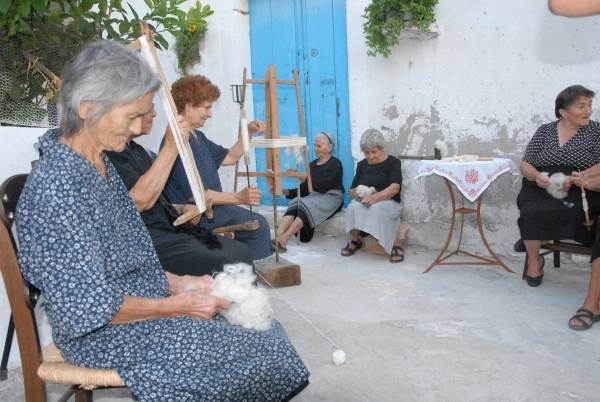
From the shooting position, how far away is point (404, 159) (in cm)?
521

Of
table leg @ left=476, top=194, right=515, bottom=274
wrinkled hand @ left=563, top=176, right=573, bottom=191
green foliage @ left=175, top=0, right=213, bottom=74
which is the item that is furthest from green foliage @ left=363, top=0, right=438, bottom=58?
green foliage @ left=175, top=0, right=213, bottom=74

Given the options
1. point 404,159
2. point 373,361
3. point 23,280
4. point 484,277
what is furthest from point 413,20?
point 23,280

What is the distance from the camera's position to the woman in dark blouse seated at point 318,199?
5.33 meters

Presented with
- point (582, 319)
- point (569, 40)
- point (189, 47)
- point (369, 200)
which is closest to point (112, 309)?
point (582, 319)

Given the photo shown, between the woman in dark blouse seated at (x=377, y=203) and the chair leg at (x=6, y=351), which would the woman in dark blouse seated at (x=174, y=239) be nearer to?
the chair leg at (x=6, y=351)

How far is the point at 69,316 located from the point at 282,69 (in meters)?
4.97

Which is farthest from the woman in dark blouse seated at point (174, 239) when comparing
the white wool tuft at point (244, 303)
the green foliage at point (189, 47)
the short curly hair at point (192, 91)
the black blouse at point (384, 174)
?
the green foliage at point (189, 47)

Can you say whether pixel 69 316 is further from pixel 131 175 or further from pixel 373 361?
pixel 373 361

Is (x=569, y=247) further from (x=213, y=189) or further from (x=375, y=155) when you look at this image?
(x=213, y=189)

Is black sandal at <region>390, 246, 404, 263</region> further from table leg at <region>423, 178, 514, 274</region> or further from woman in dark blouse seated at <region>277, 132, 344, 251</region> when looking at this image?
woman in dark blouse seated at <region>277, 132, 344, 251</region>

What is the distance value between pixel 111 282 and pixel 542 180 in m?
3.23

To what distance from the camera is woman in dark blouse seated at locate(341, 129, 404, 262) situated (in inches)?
190

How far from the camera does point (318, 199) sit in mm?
5426

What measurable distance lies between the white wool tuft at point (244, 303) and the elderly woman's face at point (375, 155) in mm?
3315
